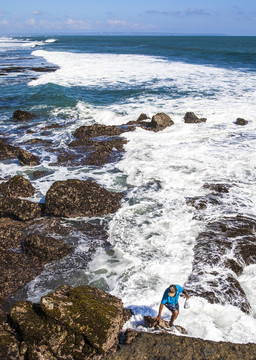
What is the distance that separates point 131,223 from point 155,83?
90.7ft

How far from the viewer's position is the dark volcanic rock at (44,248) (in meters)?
7.30

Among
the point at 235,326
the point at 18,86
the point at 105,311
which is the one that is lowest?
the point at 235,326

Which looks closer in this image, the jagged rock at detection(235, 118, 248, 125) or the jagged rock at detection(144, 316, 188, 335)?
the jagged rock at detection(144, 316, 188, 335)

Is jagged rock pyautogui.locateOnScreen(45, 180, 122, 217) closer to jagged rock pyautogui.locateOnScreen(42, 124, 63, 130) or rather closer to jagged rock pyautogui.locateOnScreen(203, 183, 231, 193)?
jagged rock pyautogui.locateOnScreen(203, 183, 231, 193)

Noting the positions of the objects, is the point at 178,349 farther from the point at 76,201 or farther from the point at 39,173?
the point at 39,173

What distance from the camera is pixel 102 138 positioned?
16.4m

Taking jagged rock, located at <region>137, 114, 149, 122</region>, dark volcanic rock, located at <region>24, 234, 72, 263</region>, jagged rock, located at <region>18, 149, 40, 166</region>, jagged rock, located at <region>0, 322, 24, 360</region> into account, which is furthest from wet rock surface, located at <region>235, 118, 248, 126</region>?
jagged rock, located at <region>0, 322, 24, 360</region>

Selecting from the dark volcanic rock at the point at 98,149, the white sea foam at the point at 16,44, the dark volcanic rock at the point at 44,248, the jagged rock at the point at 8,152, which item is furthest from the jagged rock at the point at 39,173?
the white sea foam at the point at 16,44

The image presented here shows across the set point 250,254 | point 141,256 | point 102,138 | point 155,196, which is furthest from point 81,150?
point 250,254

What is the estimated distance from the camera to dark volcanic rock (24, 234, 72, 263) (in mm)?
7297

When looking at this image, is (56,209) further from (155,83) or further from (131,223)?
(155,83)

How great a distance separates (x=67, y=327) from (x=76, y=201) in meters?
4.82

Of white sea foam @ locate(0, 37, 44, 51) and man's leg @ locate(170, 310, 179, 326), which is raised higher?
white sea foam @ locate(0, 37, 44, 51)

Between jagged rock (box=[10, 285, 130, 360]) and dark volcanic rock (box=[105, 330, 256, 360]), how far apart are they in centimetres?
29
